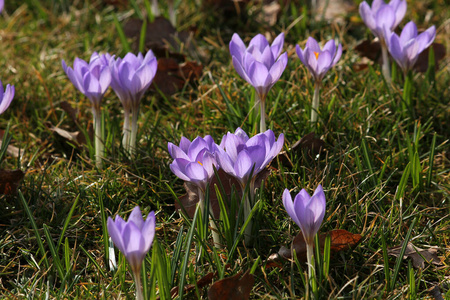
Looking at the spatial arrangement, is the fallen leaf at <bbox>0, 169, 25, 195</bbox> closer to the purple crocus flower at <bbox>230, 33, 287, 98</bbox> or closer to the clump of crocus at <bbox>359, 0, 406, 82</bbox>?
the purple crocus flower at <bbox>230, 33, 287, 98</bbox>

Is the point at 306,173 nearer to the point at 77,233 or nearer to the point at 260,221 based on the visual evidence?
the point at 260,221

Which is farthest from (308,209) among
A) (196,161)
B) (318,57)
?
(318,57)

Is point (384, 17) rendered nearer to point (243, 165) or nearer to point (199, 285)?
point (243, 165)

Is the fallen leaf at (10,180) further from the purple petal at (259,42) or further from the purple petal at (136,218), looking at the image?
the purple petal at (259,42)

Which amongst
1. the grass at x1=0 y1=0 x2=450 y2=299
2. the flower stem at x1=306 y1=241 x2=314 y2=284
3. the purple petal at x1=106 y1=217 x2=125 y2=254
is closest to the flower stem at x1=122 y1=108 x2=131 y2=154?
the grass at x1=0 y1=0 x2=450 y2=299

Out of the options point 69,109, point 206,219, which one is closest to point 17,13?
point 69,109

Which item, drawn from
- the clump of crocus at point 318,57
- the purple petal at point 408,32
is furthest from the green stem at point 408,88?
the clump of crocus at point 318,57
